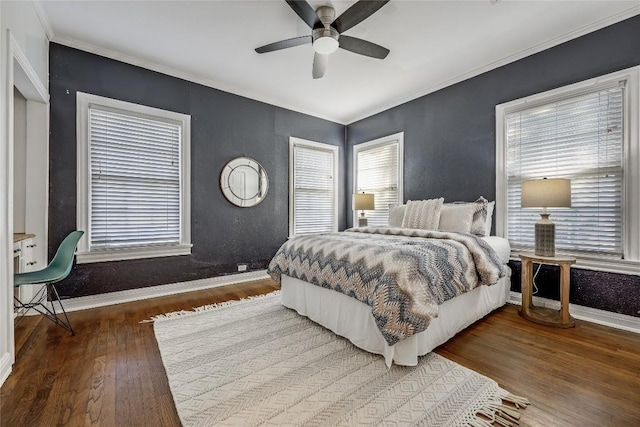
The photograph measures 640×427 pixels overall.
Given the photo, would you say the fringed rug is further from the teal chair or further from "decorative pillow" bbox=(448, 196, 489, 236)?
"decorative pillow" bbox=(448, 196, 489, 236)

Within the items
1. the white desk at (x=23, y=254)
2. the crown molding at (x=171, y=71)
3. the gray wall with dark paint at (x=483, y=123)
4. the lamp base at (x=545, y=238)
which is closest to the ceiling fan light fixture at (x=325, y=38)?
the crown molding at (x=171, y=71)

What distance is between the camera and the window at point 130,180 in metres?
2.92

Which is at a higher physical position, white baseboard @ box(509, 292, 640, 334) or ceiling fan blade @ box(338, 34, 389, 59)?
ceiling fan blade @ box(338, 34, 389, 59)

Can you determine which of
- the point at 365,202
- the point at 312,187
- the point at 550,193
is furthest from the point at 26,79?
the point at 550,193

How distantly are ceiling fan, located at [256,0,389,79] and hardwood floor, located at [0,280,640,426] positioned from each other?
2.48 metres

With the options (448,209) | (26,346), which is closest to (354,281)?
(448,209)

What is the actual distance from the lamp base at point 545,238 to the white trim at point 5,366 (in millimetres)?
3987

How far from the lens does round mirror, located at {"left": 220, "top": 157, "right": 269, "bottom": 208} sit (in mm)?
3836

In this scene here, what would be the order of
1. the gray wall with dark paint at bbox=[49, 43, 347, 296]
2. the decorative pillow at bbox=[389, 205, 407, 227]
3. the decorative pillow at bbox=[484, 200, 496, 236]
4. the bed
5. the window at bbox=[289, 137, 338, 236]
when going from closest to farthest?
the bed
the gray wall with dark paint at bbox=[49, 43, 347, 296]
the decorative pillow at bbox=[484, 200, 496, 236]
the decorative pillow at bbox=[389, 205, 407, 227]
the window at bbox=[289, 137, 338, 236]

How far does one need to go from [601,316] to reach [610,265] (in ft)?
1.51

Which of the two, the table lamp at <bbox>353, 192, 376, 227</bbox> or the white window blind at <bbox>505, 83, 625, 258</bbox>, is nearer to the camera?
the white window blind at <bbox>505, 83, 625, 258</bbox>

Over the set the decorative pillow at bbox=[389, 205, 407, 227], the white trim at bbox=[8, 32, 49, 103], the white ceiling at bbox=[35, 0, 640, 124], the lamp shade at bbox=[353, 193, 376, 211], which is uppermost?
the white ceiling at bbox=[35, 0, 640, 124]

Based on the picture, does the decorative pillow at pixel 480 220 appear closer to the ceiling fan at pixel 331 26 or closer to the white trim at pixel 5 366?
the ceiling fan at pixel 331 26

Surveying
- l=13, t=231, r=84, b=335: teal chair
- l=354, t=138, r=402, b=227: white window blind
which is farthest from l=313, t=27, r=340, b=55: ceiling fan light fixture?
l=13, t=231, r=84, b=335: teal chair
